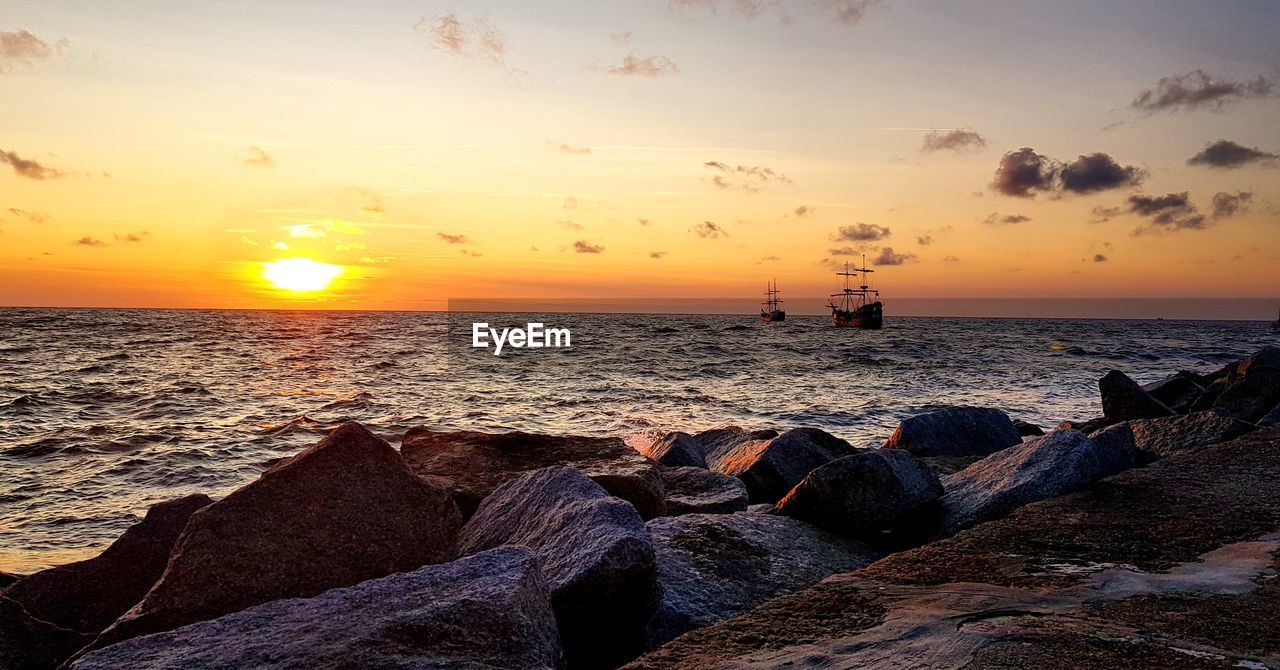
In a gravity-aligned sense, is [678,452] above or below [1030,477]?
below

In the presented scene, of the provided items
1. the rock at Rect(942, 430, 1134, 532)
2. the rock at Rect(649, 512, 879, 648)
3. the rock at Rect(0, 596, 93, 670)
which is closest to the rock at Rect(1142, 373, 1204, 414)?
the rock at Rect(942, 430, 1134, 532)

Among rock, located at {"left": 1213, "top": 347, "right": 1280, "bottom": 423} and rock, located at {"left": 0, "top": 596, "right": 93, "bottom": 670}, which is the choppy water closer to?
rock, located at {"left": 0, "top": 596, "right": 93, "bottom": 670}

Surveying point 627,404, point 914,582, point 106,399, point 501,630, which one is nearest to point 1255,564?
point 914,582

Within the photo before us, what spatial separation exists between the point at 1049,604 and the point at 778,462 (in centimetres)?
527

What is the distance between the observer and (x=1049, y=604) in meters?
3.12

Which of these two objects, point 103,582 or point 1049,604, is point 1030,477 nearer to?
point 1049,604

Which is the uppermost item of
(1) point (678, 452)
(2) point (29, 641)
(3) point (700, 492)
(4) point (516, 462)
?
(4) point (516, 462)

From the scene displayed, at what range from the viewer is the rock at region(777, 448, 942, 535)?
5.41 meters

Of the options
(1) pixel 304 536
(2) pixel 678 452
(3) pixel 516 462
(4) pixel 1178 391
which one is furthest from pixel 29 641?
(4) pixel 1178 391

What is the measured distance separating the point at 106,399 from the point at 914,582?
23.6 metres

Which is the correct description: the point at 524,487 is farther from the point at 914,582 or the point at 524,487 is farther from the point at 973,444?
the point at 973,444

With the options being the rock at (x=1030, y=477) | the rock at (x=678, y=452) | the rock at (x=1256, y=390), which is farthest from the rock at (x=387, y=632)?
Answer: the rock at (x=1256, y=390)

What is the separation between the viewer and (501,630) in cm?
281

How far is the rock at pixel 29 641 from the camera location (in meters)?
4.27
